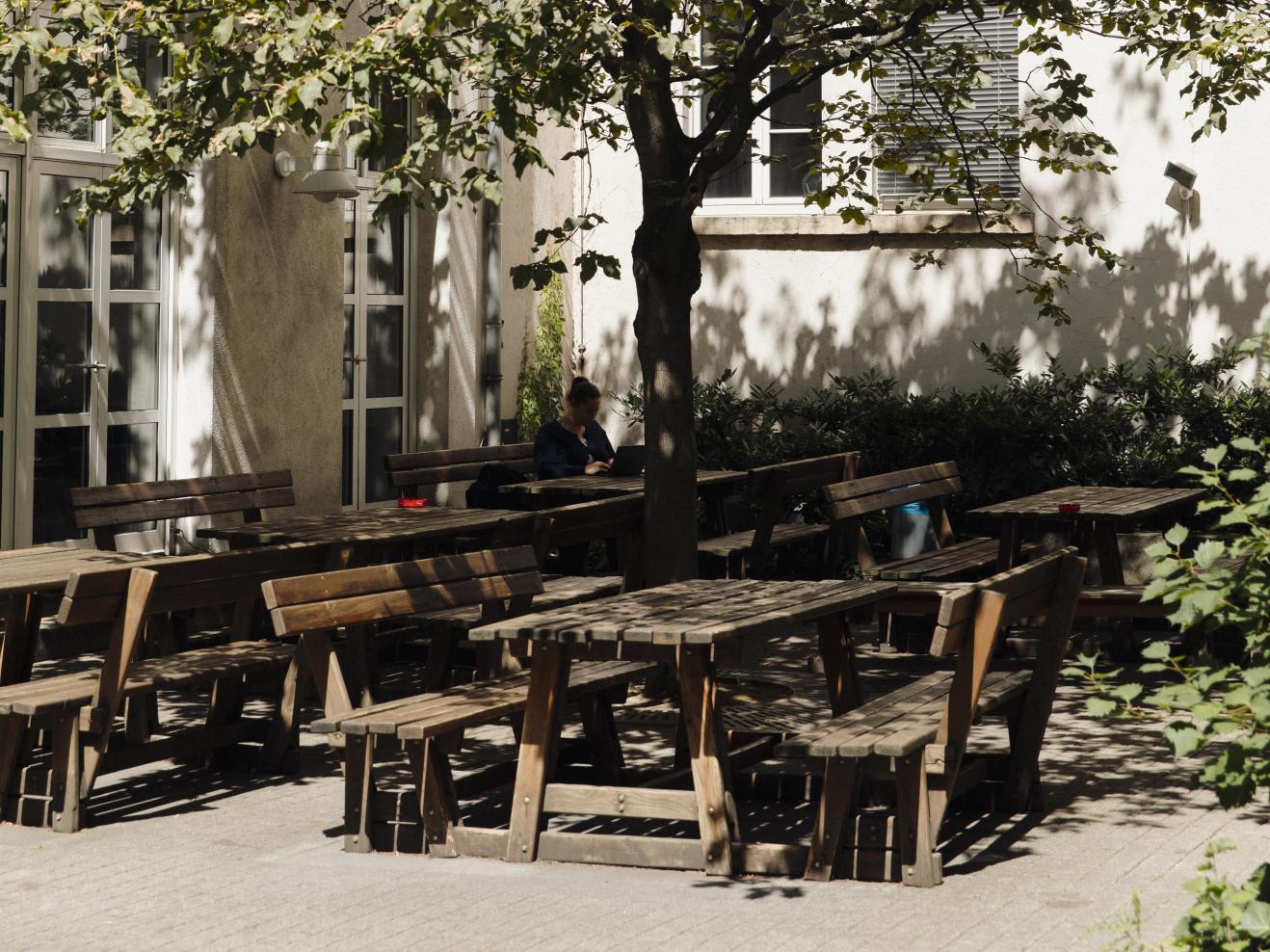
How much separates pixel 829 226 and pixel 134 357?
6049mm

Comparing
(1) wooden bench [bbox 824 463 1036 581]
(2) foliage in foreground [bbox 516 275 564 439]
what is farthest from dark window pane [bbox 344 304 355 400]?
(1) wooden bench [bbox 824 463 1036 581]

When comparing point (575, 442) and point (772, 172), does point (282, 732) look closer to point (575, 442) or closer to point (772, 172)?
point (575, 442)

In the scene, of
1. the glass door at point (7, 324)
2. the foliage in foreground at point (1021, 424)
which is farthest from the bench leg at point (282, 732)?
the foliage in foreground at point (1021, 424)

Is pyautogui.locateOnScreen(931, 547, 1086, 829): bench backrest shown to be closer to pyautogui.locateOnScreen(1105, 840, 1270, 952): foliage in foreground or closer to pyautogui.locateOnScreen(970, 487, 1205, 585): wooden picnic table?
pyautogui.locateOnScreen(1105, 840, 1270, 952): foliage in foreground

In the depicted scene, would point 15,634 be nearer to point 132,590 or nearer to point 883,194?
point 132,590

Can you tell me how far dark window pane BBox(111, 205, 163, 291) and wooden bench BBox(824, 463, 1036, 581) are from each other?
4.37 m

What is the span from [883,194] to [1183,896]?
10296 millimetres

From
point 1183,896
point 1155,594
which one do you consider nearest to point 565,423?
point 1183,896

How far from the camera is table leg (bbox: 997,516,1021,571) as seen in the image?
36.4ft

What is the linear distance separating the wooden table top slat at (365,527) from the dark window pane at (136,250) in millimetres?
2279

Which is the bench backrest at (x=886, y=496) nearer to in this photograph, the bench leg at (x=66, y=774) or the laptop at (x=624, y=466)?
the laptop at (x=624, y=466)

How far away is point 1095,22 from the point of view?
14328 mm

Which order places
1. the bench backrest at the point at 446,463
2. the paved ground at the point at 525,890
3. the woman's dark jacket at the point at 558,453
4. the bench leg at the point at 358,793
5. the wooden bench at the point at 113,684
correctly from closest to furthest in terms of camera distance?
→ the paved ground at the point at 525,890 < the bench leg at the point at 358,793 < the wooden bench at the point at 113,684 < the bench backrest at the point at 446,463 < the woman's dark jacket at the point at 558,453

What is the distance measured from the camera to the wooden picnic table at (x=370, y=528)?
9.26 meters
